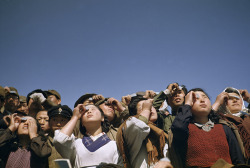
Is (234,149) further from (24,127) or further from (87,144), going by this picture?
(24,127)

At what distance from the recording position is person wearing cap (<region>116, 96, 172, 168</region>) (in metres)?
2.92

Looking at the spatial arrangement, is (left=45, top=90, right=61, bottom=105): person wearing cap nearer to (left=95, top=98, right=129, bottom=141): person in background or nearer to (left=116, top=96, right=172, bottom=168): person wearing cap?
(left=95, top=98, right=129, bottom=141): person in background

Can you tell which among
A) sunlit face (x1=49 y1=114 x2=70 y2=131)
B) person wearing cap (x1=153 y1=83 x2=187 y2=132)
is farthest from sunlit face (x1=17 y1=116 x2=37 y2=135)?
person wearing cap (x1=153 y1=83 x2=187 y2=132)

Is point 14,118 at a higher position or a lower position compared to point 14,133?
higher

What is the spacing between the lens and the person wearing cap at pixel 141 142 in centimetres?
292

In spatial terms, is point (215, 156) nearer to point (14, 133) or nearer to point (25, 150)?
point (25, 150)

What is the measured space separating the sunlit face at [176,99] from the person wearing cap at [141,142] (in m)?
1.57

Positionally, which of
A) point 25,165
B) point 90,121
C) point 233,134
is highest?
point 90,121

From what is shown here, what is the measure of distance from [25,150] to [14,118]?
1.99ft

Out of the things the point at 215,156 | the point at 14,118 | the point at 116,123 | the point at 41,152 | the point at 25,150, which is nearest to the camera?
the point at 215,156

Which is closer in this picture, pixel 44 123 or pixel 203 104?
pixel 203 104

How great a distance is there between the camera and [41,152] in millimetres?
3127

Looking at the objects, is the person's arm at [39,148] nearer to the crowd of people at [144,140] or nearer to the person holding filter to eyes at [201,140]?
the crowd of people at [144,140]

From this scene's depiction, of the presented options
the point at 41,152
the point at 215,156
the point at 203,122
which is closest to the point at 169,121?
the point at 203,122
